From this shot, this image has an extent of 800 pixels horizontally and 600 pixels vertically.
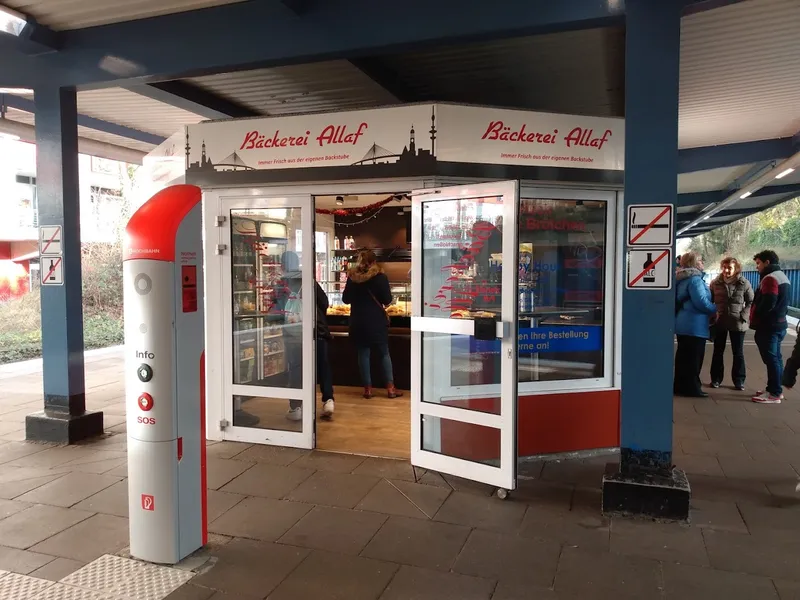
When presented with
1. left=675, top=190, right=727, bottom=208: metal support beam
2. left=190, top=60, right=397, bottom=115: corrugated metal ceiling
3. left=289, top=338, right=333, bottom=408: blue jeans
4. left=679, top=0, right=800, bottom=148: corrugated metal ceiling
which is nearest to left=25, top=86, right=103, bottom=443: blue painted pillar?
left=190, top=60, right=397, bottom=115: corrugated metal ceiling

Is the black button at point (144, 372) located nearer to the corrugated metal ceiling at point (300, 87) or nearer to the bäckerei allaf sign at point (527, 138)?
the bäckerei allaf sign at point (527, 138)

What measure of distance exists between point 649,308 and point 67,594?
340 centimetres

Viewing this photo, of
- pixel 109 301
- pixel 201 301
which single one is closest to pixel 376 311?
pixel 201 301

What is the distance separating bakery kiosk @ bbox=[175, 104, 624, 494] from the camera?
415 centimetres

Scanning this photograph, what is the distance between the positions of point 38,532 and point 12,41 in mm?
3964

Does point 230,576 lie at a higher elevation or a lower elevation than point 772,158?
lower

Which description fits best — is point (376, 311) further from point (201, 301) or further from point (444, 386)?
point (201, 301)

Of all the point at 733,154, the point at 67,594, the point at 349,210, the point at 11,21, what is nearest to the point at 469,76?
the point at 349,210

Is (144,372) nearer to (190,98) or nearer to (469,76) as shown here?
(190,98)

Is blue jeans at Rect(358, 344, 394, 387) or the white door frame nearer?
the white door frame

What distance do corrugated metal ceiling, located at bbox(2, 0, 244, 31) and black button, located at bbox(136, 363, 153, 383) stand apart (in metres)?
2.75

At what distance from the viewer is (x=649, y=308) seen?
3.56 m

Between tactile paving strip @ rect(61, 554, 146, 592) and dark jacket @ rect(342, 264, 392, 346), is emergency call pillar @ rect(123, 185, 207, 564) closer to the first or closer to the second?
tactile paving strip @ rect(61, 554, 146, 592)

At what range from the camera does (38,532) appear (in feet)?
11.2
